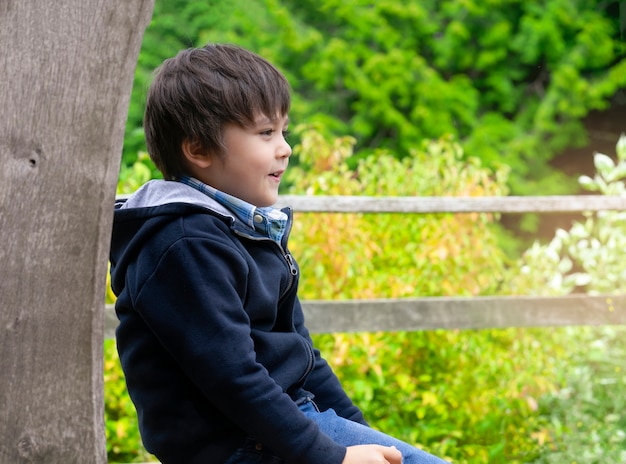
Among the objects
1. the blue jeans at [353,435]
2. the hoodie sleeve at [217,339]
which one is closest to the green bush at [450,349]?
the blue jeans at [353,435]

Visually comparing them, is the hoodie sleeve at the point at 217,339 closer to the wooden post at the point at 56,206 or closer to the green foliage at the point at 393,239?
the wooden post at the point at 56,206

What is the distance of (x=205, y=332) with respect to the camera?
1.35m

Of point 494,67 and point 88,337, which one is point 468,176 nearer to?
point 88,337

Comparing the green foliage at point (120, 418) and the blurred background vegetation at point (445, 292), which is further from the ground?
the blurred background vegetation at point (445, 292)

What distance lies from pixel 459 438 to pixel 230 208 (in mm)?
2986

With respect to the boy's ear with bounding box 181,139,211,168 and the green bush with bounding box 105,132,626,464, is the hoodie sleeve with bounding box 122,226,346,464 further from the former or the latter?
the green bush with bounding box 105,132,626,464

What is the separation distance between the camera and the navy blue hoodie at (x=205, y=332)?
4.44 feet

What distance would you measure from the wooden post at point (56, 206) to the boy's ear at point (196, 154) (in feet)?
1.20

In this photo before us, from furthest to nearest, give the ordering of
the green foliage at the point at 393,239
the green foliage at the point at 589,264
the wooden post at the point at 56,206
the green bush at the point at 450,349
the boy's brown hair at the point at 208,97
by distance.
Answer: the green foliage at the point at 589,264
the green foliage at the point at 393,239
the green bush at the point at 450,349
the boy's brown hair at the point at 208,97
the wooden post at the point at 56,206

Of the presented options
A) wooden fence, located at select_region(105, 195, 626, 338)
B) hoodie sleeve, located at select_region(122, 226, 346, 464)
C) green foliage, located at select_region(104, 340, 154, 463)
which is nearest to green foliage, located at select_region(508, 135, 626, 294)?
wooden fence, located at select_region(105, 195, 626, 338)

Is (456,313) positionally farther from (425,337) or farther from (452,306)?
(425,337)

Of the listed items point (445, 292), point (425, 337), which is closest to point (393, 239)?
point (445, 292)

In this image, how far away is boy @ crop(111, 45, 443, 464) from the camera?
1360 mm

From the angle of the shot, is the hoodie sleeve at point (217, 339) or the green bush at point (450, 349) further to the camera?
the green bush at point (450, 349)
